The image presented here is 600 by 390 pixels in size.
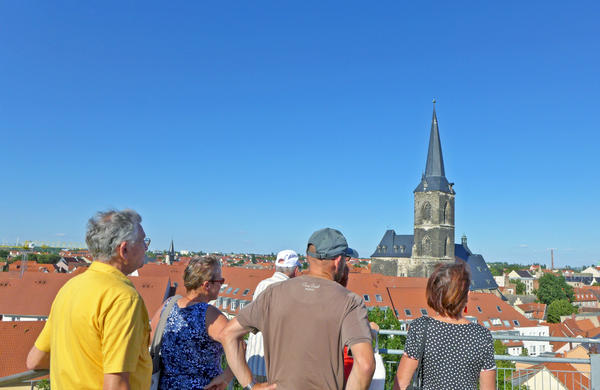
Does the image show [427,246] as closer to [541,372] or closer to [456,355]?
[541,372]

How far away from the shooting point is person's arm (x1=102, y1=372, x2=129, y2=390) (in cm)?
209

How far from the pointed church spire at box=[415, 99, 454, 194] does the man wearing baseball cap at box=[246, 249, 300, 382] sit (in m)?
57.7

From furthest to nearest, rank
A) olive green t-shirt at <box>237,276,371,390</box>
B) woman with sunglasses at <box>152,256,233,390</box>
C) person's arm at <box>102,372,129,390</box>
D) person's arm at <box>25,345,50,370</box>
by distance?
woman with sunglasses at <box>152,256,233,390</box>, person's arm at <box>25,345,50,370</box>, olive green t-shirt at <box>237,276,371,390</box>, person's arm at <box>102,372,129,390</box>

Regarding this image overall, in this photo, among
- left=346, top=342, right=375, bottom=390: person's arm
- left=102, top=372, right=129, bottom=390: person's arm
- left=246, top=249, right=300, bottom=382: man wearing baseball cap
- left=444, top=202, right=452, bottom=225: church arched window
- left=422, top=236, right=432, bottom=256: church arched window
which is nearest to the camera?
left=102, top=372, right=129, bottom=390: person's arm

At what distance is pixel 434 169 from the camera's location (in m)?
60.9

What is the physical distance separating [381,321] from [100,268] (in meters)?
21.8

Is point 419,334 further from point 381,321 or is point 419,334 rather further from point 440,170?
point 440,170

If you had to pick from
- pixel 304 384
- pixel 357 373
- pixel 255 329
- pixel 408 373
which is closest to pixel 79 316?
pixel 255 329

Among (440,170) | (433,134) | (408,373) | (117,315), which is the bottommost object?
(408,373)

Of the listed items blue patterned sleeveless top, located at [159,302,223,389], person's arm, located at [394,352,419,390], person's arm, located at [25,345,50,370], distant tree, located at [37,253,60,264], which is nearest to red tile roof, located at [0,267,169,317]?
blue patterned sleeveless top, located at [159,302,223,389]

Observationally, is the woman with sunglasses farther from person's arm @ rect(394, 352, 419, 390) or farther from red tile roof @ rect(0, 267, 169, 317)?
red tile roof @ rect(0, 267, 169, 317)

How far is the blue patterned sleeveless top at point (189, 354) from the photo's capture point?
3064 millimetres

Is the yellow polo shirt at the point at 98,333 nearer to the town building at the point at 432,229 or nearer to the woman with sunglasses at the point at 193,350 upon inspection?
the woman with sunglasses at the point at 193,350

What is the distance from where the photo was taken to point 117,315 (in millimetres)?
2117
